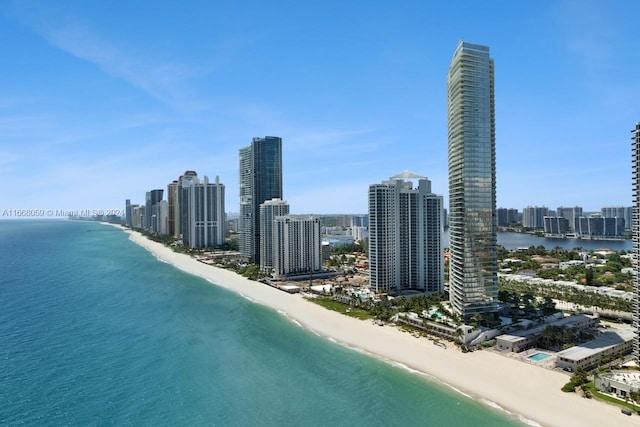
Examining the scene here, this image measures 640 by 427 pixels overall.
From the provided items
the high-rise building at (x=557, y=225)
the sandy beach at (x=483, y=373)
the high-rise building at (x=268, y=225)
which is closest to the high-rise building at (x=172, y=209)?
the high-rise building at (x=268, y=225)

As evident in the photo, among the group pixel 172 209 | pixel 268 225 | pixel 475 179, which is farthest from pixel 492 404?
pixel 172 209

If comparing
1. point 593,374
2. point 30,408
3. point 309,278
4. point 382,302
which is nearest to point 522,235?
point 309,278

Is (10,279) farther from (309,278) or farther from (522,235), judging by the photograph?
(522,235)

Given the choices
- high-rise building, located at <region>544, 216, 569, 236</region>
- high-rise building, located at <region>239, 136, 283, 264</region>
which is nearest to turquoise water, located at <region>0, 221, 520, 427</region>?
high-rise building, located at <region>239, 136, 283, 264</region>

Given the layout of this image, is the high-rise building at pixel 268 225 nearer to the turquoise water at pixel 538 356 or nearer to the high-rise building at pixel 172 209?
the turquoise water at pixel 538 356

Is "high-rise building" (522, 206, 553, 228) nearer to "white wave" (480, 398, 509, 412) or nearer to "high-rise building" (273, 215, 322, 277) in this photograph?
"high-rise building" (273, 215, 322, 277)
